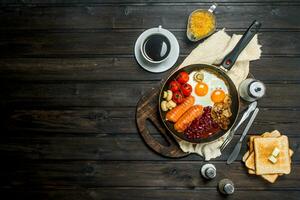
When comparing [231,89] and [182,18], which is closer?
[231,89]

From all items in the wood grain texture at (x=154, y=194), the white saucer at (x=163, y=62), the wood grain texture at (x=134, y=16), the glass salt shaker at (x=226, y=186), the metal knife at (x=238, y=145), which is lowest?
the wood grain texture at (x=154, y=194)

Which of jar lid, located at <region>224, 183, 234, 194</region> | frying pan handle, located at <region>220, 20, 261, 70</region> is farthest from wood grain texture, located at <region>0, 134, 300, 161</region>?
frying pan handle, located at <region>220, 20, 261, 70</region>

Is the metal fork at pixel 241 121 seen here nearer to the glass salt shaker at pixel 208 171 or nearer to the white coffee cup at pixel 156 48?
the glass salt shaker at pixel 208 171

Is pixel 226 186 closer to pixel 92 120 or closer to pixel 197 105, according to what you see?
pixel 197 105

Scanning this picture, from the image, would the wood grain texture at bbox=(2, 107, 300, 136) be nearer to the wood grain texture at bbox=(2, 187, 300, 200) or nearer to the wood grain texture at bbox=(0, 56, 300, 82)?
the wood grain texture at bbox=(0, 56, 300, 82)

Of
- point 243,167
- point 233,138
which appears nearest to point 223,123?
point 233,138

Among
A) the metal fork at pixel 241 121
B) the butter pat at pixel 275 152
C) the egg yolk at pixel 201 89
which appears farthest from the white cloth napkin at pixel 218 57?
the butter pat at pixel 275 152

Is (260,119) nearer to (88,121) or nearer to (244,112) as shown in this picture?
(244,112)
